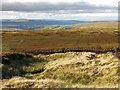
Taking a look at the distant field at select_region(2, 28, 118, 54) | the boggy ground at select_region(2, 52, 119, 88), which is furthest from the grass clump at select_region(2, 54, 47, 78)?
the distant field at select_region(2, 28, 118, 54)

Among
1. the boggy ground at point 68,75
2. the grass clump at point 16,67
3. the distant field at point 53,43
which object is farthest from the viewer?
the distant field at point 53,43

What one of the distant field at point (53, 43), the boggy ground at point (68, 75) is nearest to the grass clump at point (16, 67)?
the boggy ground at point (68, 75)

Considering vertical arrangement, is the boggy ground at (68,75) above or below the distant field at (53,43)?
below

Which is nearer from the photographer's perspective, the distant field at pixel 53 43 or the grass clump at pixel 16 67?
the grass clump at pixel 16 67

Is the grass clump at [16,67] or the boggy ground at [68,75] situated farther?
the grass clump at [16,67]

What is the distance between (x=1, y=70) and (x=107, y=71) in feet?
52.1

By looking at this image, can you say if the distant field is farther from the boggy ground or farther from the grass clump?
the boggy ground

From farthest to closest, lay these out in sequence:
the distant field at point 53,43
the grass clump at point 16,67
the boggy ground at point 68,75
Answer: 1. the distant field at point 53,43
2. the grass clump at point 16,67
3. the boggy ground at point 68,75

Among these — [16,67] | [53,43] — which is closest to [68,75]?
[16,67]

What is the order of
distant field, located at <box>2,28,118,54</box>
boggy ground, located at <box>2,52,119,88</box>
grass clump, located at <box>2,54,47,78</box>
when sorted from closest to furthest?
boggy ground, located at <box>2,52,119,88</box> < grass clump, located at <box>2,54,47,78</box> < distant field, located at <box>2,28,118,54</box>

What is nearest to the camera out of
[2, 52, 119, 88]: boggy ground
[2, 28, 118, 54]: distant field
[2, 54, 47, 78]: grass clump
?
[2, 52, 119, 88]: boggy ground

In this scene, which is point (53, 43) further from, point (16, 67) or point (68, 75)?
point (68, 75)

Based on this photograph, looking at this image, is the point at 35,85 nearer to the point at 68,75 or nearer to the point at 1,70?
the point at 68,75

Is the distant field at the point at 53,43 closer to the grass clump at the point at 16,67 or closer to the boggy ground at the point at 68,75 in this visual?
the grass clump at the point at 16,67
